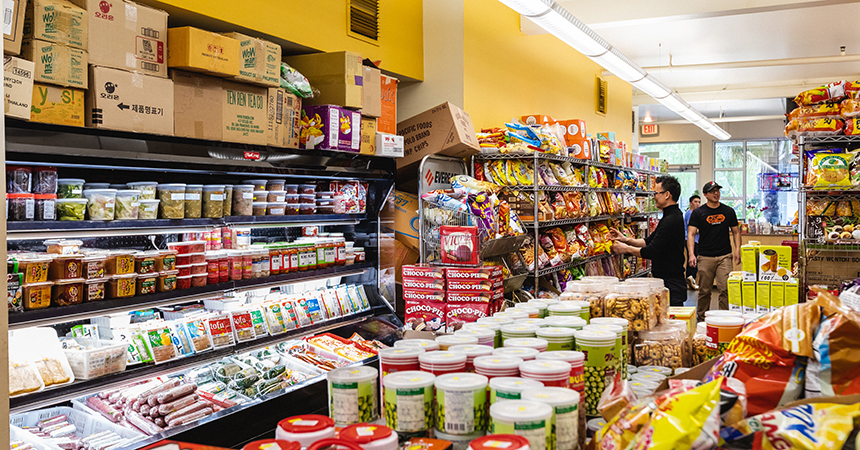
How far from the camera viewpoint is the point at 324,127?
4.04 meters

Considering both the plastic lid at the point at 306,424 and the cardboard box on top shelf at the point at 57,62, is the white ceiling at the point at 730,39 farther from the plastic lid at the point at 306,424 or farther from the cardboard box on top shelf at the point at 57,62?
the plastic lid at the point at 306,424

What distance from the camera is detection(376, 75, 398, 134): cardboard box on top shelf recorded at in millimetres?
4957

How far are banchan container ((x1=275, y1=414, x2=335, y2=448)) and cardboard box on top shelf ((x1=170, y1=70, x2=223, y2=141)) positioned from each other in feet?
7.01

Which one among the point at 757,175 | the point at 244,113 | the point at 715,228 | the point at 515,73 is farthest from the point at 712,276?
the point at 757,175

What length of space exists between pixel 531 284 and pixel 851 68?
8.99 metres

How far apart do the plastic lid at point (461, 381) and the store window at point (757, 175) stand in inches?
740

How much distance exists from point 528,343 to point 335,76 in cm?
282

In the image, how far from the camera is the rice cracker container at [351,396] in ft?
5.65

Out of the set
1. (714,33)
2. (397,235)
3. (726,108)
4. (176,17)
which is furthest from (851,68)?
(176,17)

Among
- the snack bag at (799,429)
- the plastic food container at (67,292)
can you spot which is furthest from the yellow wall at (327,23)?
the snack bag at (799,429)

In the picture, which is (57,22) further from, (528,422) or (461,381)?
(528,422)

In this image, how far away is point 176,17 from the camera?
3.68 metres

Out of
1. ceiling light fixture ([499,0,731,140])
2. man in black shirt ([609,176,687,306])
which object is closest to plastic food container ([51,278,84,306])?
ceiling light fixture ([499,0,731,140])

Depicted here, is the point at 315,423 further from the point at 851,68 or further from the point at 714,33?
the point at 851,68
